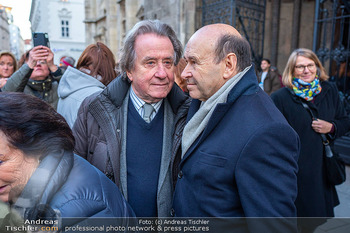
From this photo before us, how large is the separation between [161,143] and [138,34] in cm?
71

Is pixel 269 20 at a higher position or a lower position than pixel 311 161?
higher

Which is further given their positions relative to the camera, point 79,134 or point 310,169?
point 310,169

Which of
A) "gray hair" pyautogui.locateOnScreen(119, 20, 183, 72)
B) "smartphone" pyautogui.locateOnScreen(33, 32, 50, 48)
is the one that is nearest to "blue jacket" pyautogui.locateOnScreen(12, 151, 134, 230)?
"gray hair" pyautogui.locateOnScreen(119, 20, 183, 72)

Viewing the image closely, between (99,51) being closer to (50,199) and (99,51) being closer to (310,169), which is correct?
(50,199)

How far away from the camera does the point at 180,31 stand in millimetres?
8117

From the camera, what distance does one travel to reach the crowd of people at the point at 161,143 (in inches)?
38.2

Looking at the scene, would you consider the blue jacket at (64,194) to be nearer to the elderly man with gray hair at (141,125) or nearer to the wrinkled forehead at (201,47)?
the elderly man with gray hair at (141,125)

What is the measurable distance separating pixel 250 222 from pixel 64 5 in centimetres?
4405

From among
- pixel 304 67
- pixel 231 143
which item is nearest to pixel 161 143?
pixel 231 143

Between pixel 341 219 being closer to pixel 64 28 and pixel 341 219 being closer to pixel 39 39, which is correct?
pixel 39 39

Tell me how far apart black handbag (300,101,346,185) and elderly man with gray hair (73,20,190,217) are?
1640 mm

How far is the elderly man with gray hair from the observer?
67.7 inches

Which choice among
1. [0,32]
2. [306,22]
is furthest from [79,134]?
[0,32]

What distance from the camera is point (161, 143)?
1791 mm
